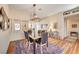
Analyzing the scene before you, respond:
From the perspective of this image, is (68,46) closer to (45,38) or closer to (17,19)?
(45,38)

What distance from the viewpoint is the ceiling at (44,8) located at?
1658 mm

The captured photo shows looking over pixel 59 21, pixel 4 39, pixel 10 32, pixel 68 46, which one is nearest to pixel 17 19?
pixel 10 32

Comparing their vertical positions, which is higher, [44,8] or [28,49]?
[44,8]

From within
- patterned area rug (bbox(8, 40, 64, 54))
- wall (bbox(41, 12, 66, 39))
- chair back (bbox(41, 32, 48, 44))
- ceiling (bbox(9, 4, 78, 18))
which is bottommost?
patterned area rug (bbox(8, 40, 64, 54))

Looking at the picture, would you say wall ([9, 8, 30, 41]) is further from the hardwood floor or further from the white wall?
the hardwood floor

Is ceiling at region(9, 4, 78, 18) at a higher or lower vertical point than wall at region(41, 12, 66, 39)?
higher

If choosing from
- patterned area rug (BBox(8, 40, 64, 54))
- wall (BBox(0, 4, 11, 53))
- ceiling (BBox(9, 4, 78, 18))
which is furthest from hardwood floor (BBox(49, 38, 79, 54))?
wall (BBox(0, 4, 11, 53))

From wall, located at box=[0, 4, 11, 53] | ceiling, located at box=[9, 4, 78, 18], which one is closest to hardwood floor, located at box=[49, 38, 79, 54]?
ceiling, located at box=[9, 4, 78, 18]

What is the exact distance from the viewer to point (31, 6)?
1.66 m

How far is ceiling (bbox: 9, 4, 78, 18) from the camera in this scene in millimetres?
1658

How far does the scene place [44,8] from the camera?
168 cm
